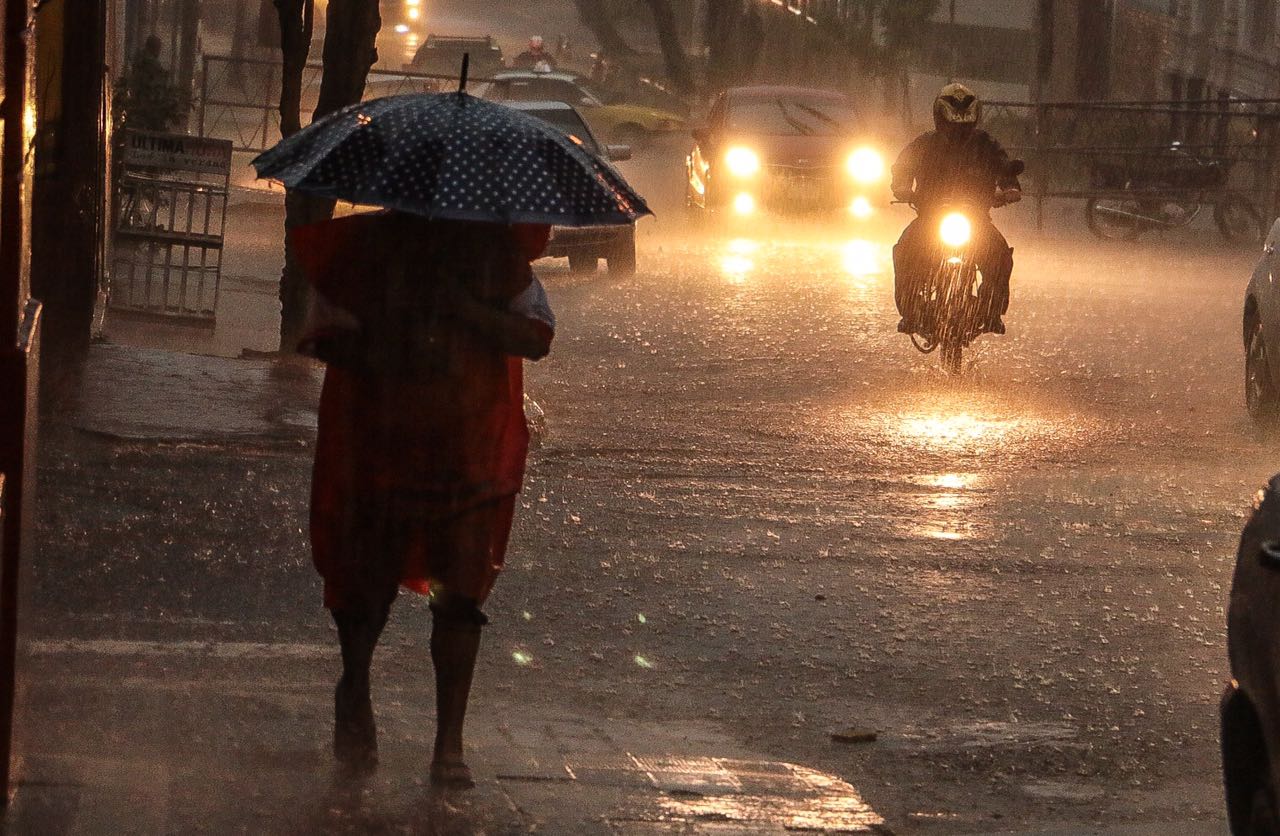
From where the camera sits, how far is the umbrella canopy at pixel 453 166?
5.02m

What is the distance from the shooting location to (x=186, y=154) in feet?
48.3

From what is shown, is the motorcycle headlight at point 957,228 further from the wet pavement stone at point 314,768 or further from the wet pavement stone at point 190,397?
the wet pavement stone at point 314,768

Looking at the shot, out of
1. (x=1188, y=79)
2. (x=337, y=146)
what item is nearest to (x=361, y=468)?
(x=337, y=146)

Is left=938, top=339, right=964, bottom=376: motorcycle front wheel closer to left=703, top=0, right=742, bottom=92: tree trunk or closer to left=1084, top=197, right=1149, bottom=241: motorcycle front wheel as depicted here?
left=1084, top=197, right=1149, bottom=241: motorcycle front wheel

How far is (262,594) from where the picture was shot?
7520 millimetres

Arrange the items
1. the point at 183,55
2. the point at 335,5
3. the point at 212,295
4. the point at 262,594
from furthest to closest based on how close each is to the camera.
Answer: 1. the point at 183,55
2. the point at 212,295
3. the point at 335,5
4. the point at 262,594

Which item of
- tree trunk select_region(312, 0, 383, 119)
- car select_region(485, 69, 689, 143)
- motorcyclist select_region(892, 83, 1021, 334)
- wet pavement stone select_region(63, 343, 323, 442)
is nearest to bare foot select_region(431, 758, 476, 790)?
wet pavement stone select_region(63, 343, 323, 442)

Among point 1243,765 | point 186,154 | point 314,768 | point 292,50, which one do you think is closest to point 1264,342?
point 292,50

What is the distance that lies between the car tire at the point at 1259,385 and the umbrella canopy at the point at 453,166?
23.3 ft

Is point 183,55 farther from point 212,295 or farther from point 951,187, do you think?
point 951,187

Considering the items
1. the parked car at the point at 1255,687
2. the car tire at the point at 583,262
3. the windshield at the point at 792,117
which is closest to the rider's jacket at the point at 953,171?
the car tire at the point at 583,262

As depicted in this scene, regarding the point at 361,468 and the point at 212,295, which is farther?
the point at 212,295

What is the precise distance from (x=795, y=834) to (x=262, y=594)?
2920mm

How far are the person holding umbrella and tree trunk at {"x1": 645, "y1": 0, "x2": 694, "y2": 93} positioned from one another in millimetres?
44772
